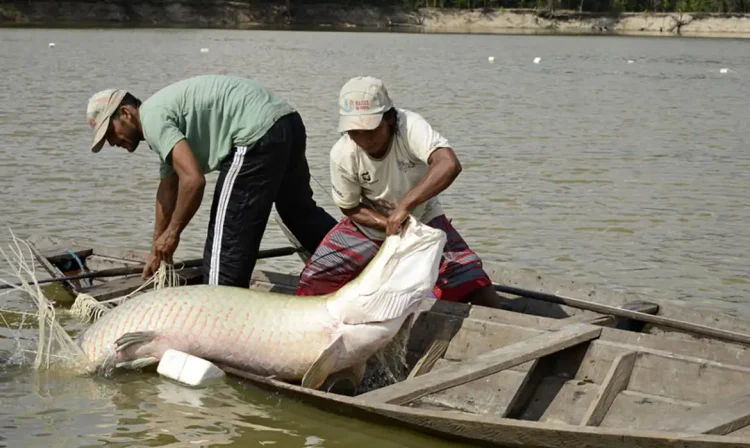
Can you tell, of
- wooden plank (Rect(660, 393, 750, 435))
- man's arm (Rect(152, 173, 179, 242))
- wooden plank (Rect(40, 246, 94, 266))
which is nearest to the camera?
wooden plank (Rect(660, 393, 750, 435))

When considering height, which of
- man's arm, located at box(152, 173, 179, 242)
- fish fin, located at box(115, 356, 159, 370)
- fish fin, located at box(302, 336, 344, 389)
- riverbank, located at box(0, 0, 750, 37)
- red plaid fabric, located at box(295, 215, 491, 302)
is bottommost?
riverbank, located at box(0, 0, 750, 37)

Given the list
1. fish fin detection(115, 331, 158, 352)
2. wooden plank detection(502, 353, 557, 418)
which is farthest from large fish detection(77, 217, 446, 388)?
wooden plank detection(502, 353, 557, 418)

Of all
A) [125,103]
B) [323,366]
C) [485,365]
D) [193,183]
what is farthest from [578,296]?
[125,103]

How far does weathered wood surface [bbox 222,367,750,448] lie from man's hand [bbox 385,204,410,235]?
0.93 m

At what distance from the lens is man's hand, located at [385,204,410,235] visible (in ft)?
19.1

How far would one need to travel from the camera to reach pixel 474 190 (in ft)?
42.3

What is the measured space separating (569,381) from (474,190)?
290 inches

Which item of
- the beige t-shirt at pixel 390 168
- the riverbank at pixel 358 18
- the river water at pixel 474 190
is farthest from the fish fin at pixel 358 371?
the riverbank at pixel 358 18

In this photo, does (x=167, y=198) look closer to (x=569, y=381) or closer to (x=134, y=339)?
(x=134, y=339)

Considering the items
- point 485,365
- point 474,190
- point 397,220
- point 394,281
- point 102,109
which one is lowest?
point 474,190

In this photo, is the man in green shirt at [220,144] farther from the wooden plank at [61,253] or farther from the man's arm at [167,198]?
the wooden plank at [61,253]

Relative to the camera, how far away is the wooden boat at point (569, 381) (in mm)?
4734

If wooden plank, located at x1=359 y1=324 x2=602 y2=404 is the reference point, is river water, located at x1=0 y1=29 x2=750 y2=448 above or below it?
below

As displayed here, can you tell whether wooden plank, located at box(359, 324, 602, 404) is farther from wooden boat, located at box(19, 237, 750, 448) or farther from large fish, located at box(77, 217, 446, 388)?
large fish, located at box(77, 217, 446, 388)
